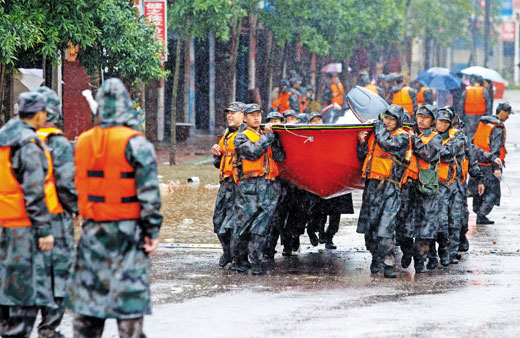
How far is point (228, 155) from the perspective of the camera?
1065 cm

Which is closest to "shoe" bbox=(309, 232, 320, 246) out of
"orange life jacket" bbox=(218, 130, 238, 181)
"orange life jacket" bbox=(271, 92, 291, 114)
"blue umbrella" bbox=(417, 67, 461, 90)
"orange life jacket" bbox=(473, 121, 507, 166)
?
"orange life jacket" bbox=(218, 130, 238, 181)

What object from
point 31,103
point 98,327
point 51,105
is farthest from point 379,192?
point 98,327

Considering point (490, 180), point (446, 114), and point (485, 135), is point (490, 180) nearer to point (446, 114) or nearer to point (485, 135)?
point (485, 135)

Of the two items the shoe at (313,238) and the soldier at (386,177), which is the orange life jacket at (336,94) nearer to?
the shoe at (313,238)

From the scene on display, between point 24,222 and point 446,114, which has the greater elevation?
point 446,114

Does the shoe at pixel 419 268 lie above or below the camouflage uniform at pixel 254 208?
below

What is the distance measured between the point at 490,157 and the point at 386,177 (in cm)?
452

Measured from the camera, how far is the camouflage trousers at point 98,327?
6.06m

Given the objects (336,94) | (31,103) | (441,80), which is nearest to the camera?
(31,103)

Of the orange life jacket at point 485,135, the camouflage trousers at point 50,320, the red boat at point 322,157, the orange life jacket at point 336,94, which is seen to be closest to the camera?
the camouflage trousers at point 50,320

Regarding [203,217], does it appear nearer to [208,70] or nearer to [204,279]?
[204,279]

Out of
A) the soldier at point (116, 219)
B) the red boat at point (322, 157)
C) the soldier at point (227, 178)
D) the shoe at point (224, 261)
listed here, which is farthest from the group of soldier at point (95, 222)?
the red boat at point (322, 157)

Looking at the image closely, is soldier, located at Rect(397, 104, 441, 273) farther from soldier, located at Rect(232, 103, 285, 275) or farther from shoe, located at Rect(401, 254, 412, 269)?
soldier, located at Rect(232, 103, 285, 275)

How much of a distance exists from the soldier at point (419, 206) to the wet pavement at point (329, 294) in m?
0.23
